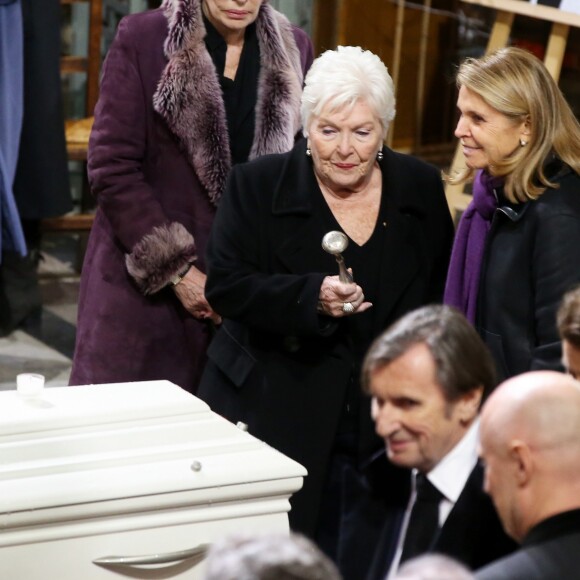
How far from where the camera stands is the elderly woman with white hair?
3193 millimetres

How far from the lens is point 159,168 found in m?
3.75

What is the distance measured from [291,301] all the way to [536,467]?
128cm

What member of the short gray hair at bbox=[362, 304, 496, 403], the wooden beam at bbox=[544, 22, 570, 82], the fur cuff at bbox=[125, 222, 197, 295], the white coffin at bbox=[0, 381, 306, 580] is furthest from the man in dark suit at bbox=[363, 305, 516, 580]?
the wooden beam at bbox=[544, 22, 570, 82]

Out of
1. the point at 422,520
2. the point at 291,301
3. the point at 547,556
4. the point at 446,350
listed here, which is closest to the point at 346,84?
the point at 291,301

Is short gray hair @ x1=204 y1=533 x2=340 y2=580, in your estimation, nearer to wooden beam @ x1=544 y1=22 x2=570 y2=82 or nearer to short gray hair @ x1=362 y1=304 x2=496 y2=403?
short gray hair @ x1=362 y1=304 x2=496 y2=403

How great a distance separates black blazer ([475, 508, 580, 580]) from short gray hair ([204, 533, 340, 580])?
0.37 m

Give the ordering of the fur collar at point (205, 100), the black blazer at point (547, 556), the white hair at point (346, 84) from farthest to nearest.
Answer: the fur collar at point (205, 100) → the white hair at point (346, 84) → the black blazer at point (547, 556)

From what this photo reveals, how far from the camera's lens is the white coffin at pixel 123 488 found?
7.82 ft

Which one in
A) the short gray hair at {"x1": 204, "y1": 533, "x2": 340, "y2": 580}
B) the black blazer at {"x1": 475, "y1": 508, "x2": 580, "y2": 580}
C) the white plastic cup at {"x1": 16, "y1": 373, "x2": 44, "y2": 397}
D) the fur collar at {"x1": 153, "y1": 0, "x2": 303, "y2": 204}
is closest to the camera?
the short gray hair at {"x1": 204, "y1": 533, "x2": 340, "y2": 580}

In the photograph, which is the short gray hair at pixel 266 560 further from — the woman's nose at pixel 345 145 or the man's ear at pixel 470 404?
the woman's nose at pixel 345 145

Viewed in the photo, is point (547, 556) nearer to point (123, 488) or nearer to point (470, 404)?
point (470, 404)

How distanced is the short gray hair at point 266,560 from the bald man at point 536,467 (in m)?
0.39

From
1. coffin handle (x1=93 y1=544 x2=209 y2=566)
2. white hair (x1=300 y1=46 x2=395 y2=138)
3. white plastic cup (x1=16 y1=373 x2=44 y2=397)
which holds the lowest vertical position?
coffin handle (x1=93 y1=544 x2=209 y2=566)

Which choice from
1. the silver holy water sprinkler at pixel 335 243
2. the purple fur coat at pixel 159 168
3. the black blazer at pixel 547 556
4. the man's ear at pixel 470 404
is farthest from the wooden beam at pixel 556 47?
the black blazer at pixel 547 556
